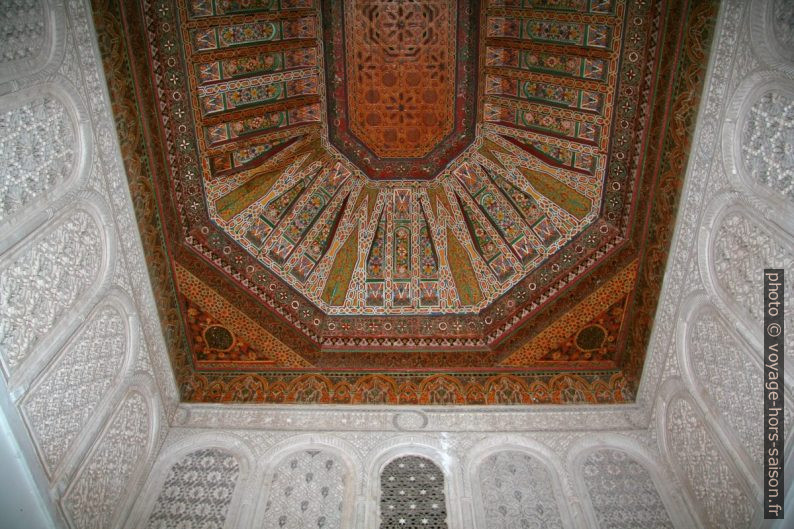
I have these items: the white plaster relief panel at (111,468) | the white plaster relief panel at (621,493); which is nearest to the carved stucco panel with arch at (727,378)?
the white plaster relief panel at (621,493)

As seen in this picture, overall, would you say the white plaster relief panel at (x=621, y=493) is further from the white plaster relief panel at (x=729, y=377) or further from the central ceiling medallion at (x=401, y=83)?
the central ceiling medallion at (x=401, y=83)

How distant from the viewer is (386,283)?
5.86 metres

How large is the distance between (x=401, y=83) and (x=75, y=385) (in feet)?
12.8

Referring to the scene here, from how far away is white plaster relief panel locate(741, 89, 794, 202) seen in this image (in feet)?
10.7

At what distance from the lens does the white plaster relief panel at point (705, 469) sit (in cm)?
377

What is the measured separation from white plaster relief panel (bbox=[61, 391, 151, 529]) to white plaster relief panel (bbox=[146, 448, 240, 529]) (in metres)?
0.30

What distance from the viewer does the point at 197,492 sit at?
4.45m

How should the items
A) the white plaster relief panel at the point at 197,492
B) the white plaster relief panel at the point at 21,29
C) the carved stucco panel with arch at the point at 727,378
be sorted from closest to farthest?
1. the white plaster relief panel at the point at 21,29
2. the carved stucco panel with arch at the point at 727,378
3. the white plaster relief panel at the point at 197,492

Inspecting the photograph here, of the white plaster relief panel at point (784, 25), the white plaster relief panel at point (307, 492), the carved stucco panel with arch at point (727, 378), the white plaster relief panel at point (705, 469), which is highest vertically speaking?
the white plaster relief panel at point (784, 25)

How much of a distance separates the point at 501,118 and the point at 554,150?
0.62 metres

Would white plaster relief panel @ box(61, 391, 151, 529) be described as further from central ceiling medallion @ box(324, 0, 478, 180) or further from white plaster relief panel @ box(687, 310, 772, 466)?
white plaster relief panel @ box(687, 310, 772, 466)

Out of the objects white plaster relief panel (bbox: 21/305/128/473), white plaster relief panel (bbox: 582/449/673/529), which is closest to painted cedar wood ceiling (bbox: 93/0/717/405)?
white plaster relief panel (bbox: 582/449/673/529)

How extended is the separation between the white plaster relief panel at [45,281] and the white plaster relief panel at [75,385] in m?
0.25

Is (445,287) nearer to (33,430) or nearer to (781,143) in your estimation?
(781,143)
